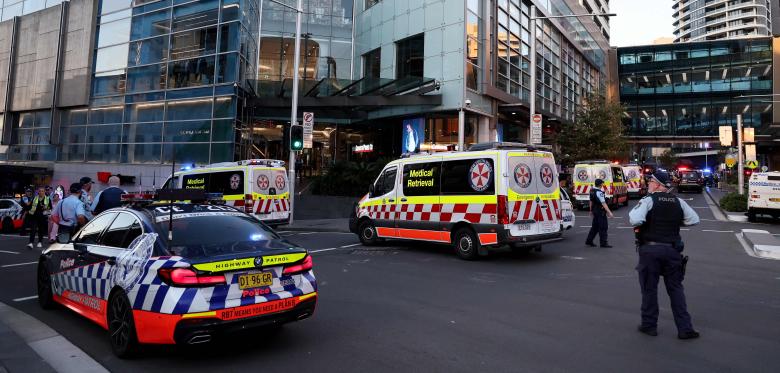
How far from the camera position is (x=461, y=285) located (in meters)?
→ 7.27

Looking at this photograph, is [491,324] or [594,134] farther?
[594,134]

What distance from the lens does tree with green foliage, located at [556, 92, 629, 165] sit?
3269 cm

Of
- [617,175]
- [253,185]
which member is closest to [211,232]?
[253,185]

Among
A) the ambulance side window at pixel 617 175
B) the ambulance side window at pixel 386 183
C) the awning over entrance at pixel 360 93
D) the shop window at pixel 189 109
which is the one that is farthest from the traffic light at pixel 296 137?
the ambulance side window at pixel 617 175

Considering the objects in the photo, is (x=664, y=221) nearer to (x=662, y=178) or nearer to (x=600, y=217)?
(x=662, y=178)

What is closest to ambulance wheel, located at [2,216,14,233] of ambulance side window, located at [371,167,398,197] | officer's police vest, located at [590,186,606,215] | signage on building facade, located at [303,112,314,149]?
signage on building facade, located at [303,112,314,149]

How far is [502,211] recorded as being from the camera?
9094 millimetres

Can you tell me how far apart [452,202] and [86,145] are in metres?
28.9

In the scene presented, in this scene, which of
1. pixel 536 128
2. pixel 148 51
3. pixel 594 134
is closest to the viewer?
pixel 536 128

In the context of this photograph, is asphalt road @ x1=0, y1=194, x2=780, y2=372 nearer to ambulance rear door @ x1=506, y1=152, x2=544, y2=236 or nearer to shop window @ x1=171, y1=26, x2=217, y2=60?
ambulance rear door @ x1=506, y1=152, x2=544, y2=236

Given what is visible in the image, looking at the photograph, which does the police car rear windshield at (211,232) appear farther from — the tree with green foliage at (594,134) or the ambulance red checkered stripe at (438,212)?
the tree with green foliage at (594,134)

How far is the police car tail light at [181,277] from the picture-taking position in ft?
12.8

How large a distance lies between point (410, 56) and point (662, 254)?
2208cm

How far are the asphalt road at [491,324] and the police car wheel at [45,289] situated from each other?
0.14 m
